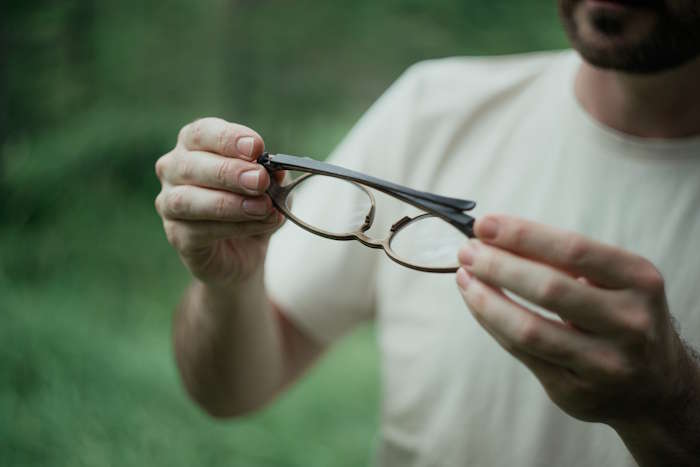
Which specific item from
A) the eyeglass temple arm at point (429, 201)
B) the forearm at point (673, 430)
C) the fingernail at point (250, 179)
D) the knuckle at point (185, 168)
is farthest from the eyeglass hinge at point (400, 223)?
the forearm at point (673, 430)

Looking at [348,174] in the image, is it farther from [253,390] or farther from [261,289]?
[253,390]

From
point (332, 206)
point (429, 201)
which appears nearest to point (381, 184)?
point (429, 201)

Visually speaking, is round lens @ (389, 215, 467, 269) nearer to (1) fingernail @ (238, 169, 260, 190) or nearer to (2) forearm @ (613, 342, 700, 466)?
(1) fingernail @ (238, 169, 260, 190)

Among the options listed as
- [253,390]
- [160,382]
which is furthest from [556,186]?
[160,382]

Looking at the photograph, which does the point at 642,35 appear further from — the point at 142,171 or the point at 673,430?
the point at 142,171

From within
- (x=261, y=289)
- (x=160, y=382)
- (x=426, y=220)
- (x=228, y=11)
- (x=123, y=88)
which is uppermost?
(x=426, y=220)

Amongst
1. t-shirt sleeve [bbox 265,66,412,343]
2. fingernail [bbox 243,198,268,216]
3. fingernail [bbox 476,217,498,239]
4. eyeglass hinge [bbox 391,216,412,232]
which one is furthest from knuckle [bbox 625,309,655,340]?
t-shirt sleeve [bbox 265,66,412,343]
